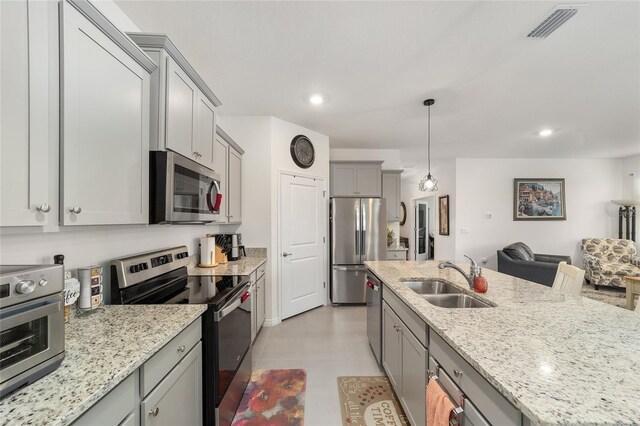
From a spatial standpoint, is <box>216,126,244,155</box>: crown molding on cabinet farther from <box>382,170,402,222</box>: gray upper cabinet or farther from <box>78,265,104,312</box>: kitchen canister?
<box>382,170,402,222</box>: gray upper cabinet

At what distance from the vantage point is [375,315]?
2414 mm

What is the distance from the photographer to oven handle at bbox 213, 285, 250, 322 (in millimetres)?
1464

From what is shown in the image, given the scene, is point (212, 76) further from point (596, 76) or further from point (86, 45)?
point (596, 76)

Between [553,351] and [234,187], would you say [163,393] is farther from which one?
[234,187]

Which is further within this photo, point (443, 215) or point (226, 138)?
point (443, 215)

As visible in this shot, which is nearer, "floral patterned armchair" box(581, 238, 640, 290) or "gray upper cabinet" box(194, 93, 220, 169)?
"gray upper cabinet" box(194, 93, 220, 169)

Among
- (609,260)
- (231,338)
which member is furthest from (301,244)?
(609,260)

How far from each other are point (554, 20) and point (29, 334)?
3101 millimetres

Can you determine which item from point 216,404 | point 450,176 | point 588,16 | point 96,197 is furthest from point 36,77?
point 450,176

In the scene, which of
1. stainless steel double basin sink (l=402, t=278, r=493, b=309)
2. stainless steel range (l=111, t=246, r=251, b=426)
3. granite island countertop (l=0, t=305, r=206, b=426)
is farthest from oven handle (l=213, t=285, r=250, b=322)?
stainless steel double basin sink (l=402, t=278, r=493, b=309)

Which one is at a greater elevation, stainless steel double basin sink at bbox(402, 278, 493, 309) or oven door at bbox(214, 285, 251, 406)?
→ stainless steel double basin sink at bbox(402, 278, 493, 309)

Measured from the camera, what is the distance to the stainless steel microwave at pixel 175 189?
55.6 inches

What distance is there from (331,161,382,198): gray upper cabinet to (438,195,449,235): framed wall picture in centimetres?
242

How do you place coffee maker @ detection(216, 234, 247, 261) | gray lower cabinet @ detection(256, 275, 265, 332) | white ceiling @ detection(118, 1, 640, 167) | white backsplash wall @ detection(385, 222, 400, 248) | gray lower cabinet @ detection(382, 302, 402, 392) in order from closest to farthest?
white ceiling @ detection(118, 1, 640, 167), gray lower cabinet @ detection(382, 302, 402, 392), gray lower cabinet @ detection(256, 275, 265, 332), coffee maker @ detection(216, 234, 247, 261), white backsplash wall @ detection(385, 222, 400, 248)
